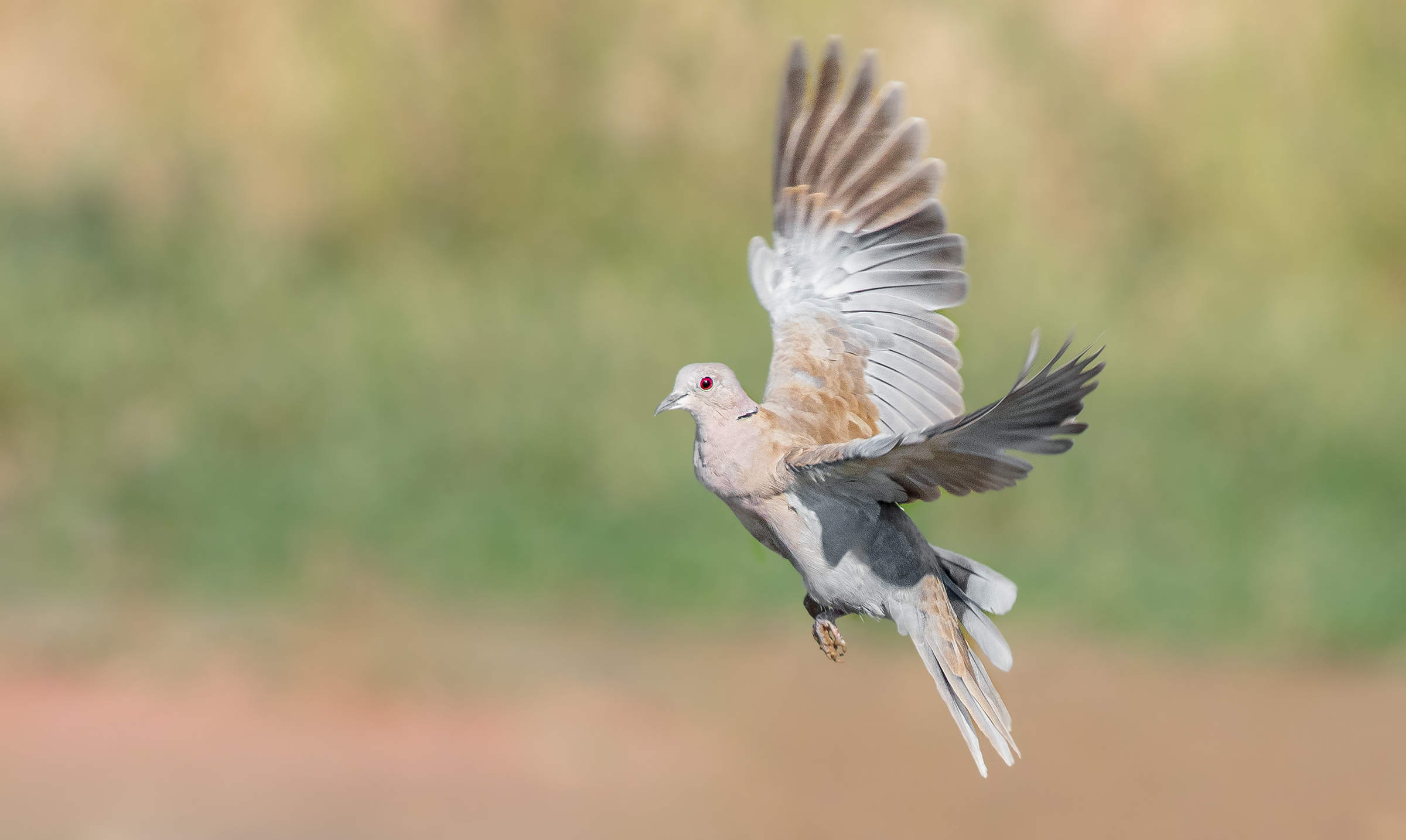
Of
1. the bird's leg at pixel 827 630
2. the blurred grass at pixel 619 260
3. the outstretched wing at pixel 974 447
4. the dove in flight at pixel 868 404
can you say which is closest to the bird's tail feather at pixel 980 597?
the dove in flight at pixel 868 404

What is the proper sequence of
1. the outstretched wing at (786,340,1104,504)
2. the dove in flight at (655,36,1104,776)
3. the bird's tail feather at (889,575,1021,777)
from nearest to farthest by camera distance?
the outstretched wing at (786,340,1104,504) < the dove in flight at (655,36,1104,776) < the bird's tail feather at (889,575,1021,777)

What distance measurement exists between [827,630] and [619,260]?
709 centimetres

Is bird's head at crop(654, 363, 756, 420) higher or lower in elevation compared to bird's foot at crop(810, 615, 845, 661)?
higher

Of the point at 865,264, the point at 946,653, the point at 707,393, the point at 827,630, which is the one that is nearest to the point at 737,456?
the point at 707,393

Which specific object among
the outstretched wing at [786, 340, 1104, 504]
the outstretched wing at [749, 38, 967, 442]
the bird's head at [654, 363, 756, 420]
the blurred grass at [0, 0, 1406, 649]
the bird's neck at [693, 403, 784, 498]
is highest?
the blurred grass at [0, 0, 1406, 649]

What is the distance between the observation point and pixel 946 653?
10.9ft

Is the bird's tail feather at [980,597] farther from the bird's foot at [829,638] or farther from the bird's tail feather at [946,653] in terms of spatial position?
the bird's foot at [829,638]

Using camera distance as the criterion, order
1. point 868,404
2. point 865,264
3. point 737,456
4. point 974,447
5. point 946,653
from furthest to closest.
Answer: point 865,264, point 868,404, point 946,653, point 737,456, point 974,447

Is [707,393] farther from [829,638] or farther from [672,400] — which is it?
[829,638]

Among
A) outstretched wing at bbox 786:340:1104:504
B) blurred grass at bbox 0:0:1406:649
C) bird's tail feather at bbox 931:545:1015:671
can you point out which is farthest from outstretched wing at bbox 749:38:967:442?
blurred grass at bbox 0:0:1406:649

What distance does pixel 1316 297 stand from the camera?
32.6 ft

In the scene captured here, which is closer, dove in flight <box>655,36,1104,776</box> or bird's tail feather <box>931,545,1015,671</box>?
dove in flight <box>655,36,1104,776</box>

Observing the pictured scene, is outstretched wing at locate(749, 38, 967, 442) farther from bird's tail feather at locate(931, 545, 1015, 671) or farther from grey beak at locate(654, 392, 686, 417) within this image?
grey beak at locate(654, 392, 686, 417)

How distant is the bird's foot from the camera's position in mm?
3354
